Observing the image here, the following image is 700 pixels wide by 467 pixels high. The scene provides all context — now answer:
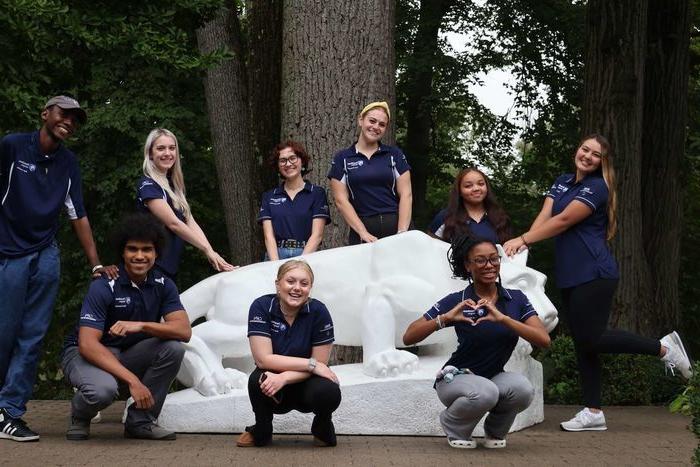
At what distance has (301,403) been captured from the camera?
6.69m

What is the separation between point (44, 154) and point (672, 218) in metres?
8.59

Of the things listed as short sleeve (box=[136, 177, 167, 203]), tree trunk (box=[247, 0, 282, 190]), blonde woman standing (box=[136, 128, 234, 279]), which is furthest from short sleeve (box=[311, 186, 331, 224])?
tree trunk (box=[247, 0, 282, 190])

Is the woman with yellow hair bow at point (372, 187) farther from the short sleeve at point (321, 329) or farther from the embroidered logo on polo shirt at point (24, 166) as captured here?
the embroidered logo on polo shirt at point (24, 166)

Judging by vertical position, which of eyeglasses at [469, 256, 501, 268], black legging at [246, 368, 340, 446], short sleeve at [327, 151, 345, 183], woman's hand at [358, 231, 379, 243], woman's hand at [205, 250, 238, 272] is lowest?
black legging at [246, 368, 340, 446]

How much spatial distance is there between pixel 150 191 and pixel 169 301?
38.2 inches

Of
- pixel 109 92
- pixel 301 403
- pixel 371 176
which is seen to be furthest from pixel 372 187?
pixel 109 92

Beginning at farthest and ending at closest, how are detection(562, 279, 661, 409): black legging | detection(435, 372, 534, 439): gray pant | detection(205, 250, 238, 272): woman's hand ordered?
detection(205, 250, 238, 272): woman's hand
detection(562, 279, 661, 409): black legging
detection(435, 372, 534, 439): gray pant

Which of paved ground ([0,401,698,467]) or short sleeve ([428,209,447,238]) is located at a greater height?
short sleeve ([428,209,447,238])

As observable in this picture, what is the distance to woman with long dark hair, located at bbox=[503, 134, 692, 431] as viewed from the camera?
7758 mm

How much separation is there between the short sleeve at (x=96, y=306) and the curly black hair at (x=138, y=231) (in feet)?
0.90

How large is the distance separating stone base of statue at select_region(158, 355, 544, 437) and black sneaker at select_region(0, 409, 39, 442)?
952mm

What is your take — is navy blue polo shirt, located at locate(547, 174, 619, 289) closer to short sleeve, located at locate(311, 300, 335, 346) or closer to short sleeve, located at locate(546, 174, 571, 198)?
short sleeve, located at locate(546, 174, 571, 198)

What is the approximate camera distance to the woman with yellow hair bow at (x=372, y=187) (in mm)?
8195

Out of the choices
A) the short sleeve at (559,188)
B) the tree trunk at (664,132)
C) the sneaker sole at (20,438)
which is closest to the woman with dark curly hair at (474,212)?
the short sleeve at (559,188)
